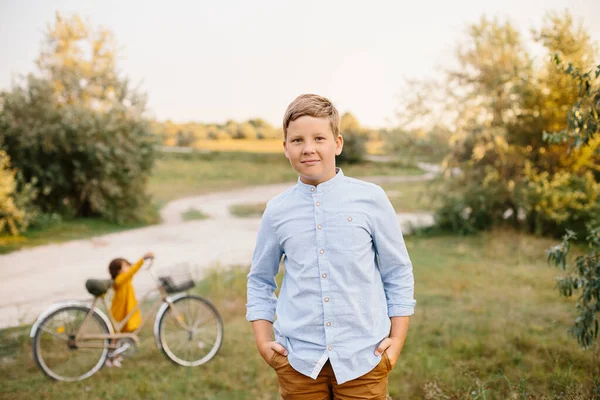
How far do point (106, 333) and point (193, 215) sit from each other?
41.2 ft

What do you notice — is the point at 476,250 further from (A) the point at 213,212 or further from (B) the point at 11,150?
(B) the point at 11,150

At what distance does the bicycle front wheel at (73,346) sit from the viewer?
454 cm

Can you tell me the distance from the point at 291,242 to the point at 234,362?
328 centimetres

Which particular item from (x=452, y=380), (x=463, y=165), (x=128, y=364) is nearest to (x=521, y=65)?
(x=463, y=165)

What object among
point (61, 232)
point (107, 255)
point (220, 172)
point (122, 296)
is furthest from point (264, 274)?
point (220, 172)

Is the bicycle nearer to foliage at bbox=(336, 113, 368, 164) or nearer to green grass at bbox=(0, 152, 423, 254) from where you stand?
green grass at bbox=(0, 152, 423, 254)

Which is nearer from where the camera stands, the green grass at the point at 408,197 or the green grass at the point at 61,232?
the green grass at the point at 61,232

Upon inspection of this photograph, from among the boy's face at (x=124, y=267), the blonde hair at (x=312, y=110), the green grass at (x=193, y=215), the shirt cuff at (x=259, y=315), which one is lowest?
the green grass at (x=193, y=215)

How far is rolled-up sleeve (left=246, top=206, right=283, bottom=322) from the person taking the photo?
2.17 meters

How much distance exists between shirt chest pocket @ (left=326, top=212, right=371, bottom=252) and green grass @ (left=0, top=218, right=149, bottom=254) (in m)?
10.6

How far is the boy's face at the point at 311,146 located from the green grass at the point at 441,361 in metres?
2.04

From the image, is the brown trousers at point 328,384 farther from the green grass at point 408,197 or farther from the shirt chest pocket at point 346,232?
the green grass at point 408,197

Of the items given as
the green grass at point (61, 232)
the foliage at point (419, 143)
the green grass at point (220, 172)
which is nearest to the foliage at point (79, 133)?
the green grass at point (61, 232)

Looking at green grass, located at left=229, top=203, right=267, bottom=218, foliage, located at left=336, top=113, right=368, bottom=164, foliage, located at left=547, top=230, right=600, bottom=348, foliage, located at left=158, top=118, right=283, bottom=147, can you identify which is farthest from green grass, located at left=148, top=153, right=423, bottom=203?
foliage, located at left=547, top=230, right=600, bottom=348
